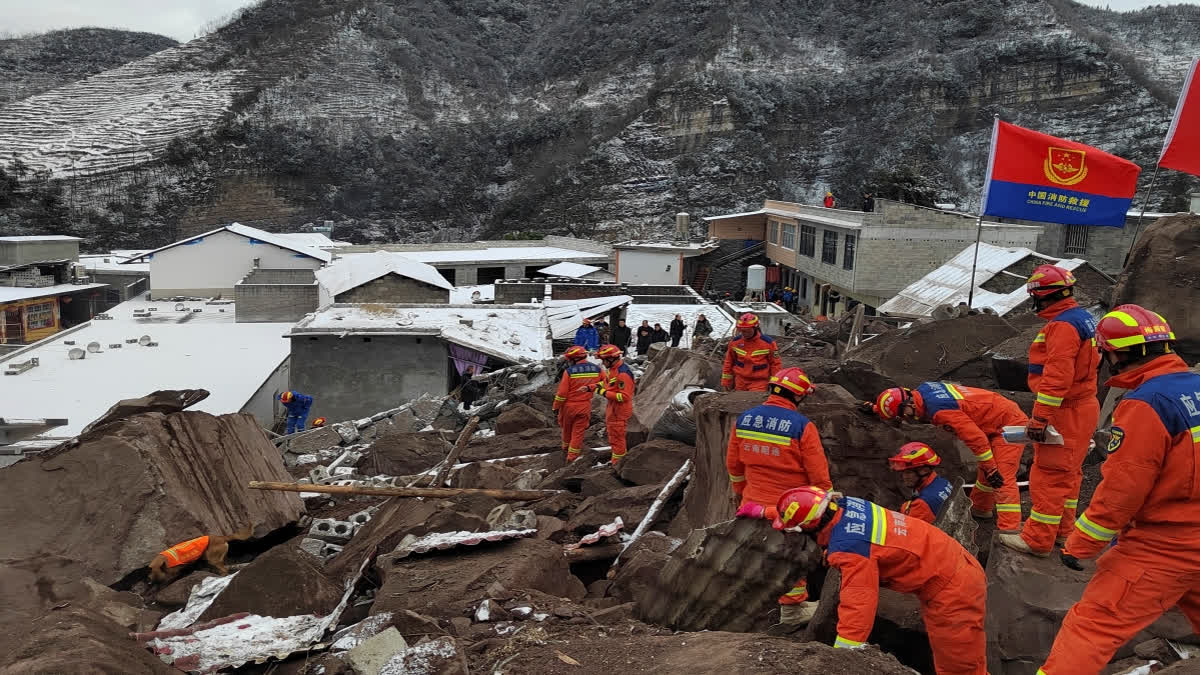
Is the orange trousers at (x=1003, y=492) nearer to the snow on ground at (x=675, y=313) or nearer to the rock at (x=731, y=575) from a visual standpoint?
the rock at (x=731, y=575)

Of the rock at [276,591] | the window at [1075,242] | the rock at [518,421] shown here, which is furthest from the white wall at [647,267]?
the rock at [276,591]

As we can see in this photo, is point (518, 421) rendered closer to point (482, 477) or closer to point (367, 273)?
point (482, 477)

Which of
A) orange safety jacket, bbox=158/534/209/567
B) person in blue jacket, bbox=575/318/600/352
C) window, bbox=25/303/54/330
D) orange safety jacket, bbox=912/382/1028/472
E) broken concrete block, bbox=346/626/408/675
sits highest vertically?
orange safety jacket, bbox=912/382/1028/472

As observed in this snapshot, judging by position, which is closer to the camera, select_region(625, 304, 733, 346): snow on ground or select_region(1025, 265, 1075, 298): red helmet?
select_region(1025, 265, 1075, 298): red helmet

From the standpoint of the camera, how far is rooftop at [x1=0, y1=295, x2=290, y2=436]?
15.8 m

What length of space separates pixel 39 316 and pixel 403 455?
2583 cm

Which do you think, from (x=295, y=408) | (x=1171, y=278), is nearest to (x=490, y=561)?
(x=1171, y=278)

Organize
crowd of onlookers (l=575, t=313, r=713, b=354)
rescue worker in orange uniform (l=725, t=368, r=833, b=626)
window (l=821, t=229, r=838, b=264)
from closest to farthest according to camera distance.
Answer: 1. rescue worker in orange uniform (l=725, t=368, r=833, b=626)
2. crowd of onlookers (l=575, t=313, r=713, b=354)
3. window (l=821, t=229, r=838, b=264)

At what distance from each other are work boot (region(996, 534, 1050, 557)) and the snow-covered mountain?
4684 cm

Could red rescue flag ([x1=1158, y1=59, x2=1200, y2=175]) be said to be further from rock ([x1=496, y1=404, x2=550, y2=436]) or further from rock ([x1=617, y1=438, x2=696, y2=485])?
rock ([x1=496, y1=404, x2=550, y2=436])

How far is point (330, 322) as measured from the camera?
17156 millimetres

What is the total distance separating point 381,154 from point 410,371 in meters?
45.2

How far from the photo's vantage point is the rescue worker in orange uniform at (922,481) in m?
5.33

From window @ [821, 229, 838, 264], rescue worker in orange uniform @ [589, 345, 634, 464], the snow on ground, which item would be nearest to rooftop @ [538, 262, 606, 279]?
the snow on ground
